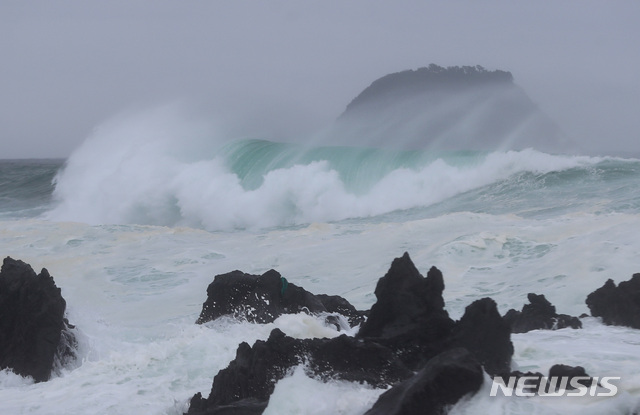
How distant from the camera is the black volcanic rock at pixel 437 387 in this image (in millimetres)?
4605

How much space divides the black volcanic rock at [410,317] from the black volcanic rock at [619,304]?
275cm

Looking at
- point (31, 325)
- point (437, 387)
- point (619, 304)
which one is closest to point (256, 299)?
point (31, 325)

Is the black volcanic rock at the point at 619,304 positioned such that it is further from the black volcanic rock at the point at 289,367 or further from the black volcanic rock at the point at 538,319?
the black volcanic rock at the point at 289,367

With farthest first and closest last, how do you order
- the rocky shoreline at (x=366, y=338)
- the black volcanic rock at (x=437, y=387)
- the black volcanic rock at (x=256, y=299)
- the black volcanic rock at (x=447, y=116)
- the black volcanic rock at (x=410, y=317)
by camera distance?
the black volcanic rock at (x=447, y=116) < the black volcanic rock at (x=256, y=299) < the black volcanic rock at (x=410, y=317) < the rocky shoreline at (x=366, y=338) < the black volcanic rock at (x=437, y=387)

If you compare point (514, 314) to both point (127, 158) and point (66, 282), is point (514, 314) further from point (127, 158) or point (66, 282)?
point (127, 158)

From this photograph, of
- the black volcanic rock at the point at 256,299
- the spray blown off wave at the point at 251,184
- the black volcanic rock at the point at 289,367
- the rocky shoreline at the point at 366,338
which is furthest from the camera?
the spray blown off wave at the point at 251,184

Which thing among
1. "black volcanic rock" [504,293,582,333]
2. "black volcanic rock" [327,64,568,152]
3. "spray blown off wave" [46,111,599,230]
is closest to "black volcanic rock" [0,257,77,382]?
"black volcanic rock" [504,293,582,333]

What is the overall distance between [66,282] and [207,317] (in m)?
5.77

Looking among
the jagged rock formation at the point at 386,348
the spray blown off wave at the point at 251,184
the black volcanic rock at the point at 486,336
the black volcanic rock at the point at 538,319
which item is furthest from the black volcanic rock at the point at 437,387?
the spray blown off wave at the point at 251,184

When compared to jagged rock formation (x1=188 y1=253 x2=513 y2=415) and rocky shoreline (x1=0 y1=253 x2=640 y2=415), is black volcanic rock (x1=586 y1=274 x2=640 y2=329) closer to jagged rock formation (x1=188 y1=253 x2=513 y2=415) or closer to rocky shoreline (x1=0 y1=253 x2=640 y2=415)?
rocky shoreline (x1=0 y1=253 x2=640 y2=415)

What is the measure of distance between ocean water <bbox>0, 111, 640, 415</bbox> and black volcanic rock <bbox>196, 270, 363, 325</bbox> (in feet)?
0.97

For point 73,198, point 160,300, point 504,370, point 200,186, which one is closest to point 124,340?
point 160,300

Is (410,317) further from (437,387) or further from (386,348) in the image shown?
(437,387)

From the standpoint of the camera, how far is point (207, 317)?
340 inches
